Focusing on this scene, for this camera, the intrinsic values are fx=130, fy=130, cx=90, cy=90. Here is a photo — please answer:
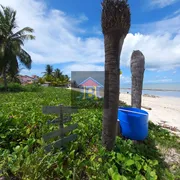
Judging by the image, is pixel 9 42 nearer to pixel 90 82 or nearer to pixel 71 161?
pixel 90 82

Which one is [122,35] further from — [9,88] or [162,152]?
[9,88]

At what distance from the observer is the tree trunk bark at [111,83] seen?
1.82 m

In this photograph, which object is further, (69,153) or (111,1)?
(69,153)

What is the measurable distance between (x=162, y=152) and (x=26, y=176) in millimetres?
2570

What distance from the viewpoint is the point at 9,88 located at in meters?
14.2

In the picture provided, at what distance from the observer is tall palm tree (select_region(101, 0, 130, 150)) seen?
1771 mm

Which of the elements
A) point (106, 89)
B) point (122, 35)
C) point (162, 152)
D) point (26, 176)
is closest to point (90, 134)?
point (106, 89)

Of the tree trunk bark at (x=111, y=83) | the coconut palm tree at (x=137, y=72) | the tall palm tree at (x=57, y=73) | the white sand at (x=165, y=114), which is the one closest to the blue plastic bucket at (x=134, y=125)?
the tree trunk bark at (x=111, y=83)

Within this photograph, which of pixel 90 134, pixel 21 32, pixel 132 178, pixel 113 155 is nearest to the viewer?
pixel 132 178

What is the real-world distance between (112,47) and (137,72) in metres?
2.25

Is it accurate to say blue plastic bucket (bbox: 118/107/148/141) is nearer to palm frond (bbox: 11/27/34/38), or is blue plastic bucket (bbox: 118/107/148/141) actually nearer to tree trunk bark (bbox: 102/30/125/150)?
tree trunk bark (bbox: 102/30/125/150)

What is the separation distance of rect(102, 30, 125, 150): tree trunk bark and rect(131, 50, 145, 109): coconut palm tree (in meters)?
2.12

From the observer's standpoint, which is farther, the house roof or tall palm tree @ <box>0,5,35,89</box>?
tall palm tree @ <box>0,5,35,89</box>

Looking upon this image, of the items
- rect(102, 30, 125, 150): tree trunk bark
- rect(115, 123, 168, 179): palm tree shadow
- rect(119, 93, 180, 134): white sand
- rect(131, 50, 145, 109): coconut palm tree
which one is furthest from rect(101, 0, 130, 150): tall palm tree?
rect(119, 93, 180, 134): white sand
